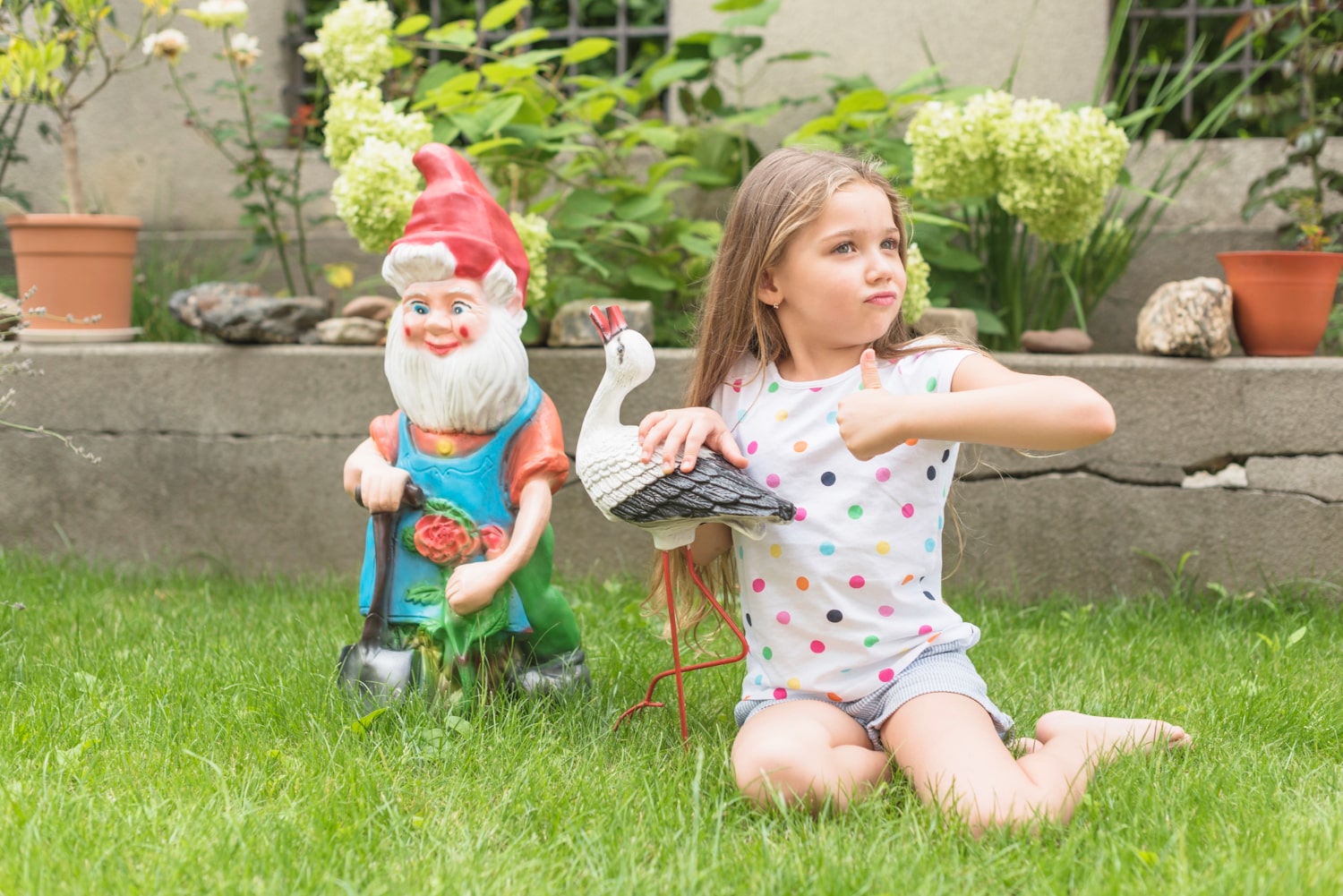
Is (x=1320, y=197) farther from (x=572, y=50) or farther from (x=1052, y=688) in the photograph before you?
(x=572, y=50)

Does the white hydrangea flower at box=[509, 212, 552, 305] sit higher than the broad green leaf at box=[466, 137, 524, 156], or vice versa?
the broad green leaf at box=[466, 137, 524, 156]

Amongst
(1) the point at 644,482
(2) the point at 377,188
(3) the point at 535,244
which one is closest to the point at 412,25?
(2) the point at 377,188

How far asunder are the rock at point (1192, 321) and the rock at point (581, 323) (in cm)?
140

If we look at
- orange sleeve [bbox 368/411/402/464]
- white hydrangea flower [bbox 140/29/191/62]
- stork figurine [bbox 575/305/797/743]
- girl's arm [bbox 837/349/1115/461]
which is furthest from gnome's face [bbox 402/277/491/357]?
white hydrangea flower [bbox 140/29/191/62]

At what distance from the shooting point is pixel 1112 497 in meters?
3.19

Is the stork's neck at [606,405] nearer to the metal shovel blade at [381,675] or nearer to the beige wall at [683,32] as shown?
the metal shovel blade at [381,675]

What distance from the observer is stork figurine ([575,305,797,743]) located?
1.82m

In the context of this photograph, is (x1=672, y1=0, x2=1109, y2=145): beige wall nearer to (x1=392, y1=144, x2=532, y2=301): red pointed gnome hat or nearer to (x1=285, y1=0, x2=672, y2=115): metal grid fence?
(x1=285, y1=0, x2=672, y2=115): metal grid fence

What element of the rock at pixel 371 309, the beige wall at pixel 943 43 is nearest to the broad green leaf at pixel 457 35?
the rock at pixel 371 309

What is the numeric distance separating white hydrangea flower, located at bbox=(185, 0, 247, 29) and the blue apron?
2.29m

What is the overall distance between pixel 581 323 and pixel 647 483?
1610 mm

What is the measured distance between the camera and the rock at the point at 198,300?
11.8 ft

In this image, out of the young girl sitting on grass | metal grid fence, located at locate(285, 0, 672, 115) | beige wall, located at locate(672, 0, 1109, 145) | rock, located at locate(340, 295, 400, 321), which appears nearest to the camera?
the young girl sitting on grass

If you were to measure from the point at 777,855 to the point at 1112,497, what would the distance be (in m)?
1.97
